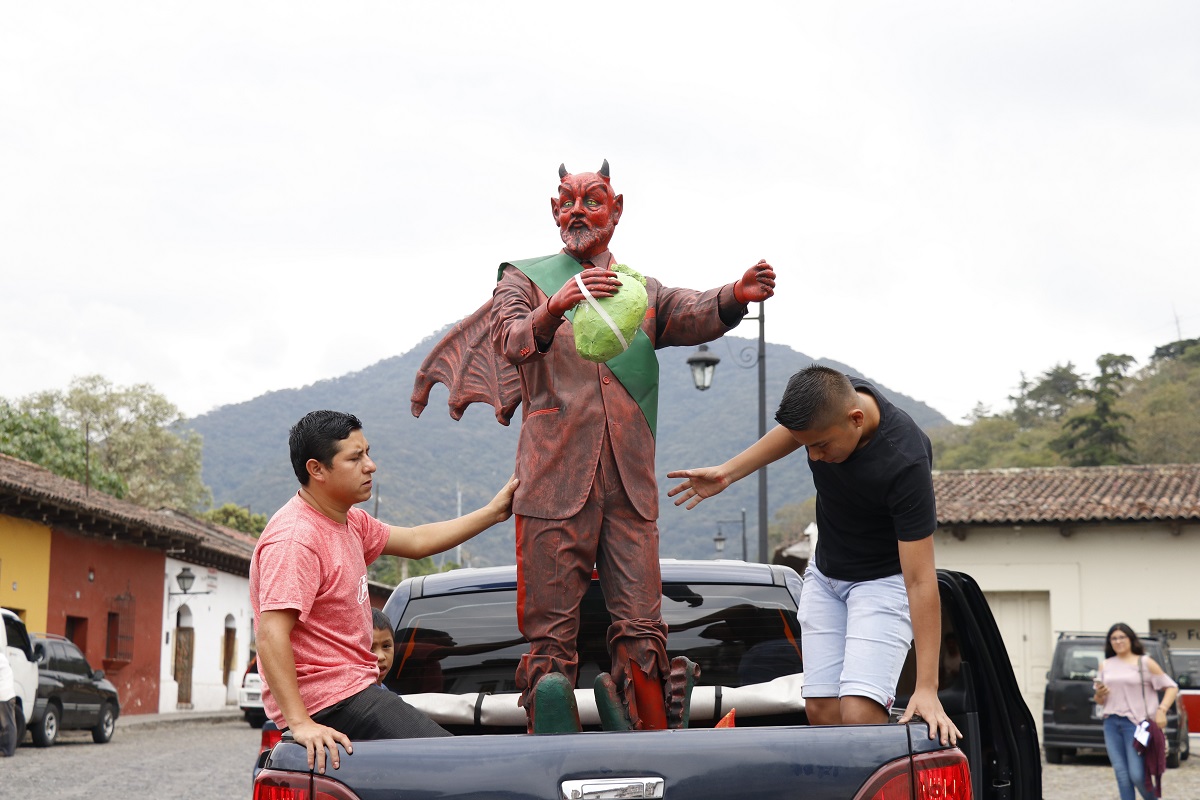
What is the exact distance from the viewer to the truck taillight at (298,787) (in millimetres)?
2668

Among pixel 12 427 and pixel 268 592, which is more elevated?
pixel 12 427

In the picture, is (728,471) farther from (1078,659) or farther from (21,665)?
(1078,659)

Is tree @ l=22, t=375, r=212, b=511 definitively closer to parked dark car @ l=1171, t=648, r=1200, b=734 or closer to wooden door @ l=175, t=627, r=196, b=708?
wooden door @ l=175, t=627, r=196, b=708

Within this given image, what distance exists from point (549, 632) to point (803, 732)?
5.22 feet

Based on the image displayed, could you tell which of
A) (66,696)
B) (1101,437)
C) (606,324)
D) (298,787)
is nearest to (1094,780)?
(66,696)

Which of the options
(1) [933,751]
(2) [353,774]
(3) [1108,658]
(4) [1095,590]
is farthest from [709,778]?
(4) [1095,590]

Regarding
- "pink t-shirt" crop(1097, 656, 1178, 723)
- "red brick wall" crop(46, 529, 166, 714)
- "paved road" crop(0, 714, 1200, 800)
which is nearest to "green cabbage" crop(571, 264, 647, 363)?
"pink t-shirt" crop(1097, 656, 1178, 723)

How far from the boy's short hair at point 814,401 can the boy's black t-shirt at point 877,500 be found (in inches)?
8.3

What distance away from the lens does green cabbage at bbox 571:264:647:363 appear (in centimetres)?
390

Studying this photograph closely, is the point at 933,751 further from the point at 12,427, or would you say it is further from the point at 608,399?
the point at 12,427

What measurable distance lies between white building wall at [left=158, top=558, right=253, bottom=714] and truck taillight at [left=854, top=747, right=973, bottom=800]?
36443 mm

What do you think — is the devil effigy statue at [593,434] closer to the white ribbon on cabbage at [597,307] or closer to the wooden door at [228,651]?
the white ribbon on cabbage at [597,307]

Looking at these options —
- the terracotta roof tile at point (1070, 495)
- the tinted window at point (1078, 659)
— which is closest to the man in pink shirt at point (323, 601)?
the tinted window at point (1078, 659)

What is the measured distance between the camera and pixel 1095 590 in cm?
2986
